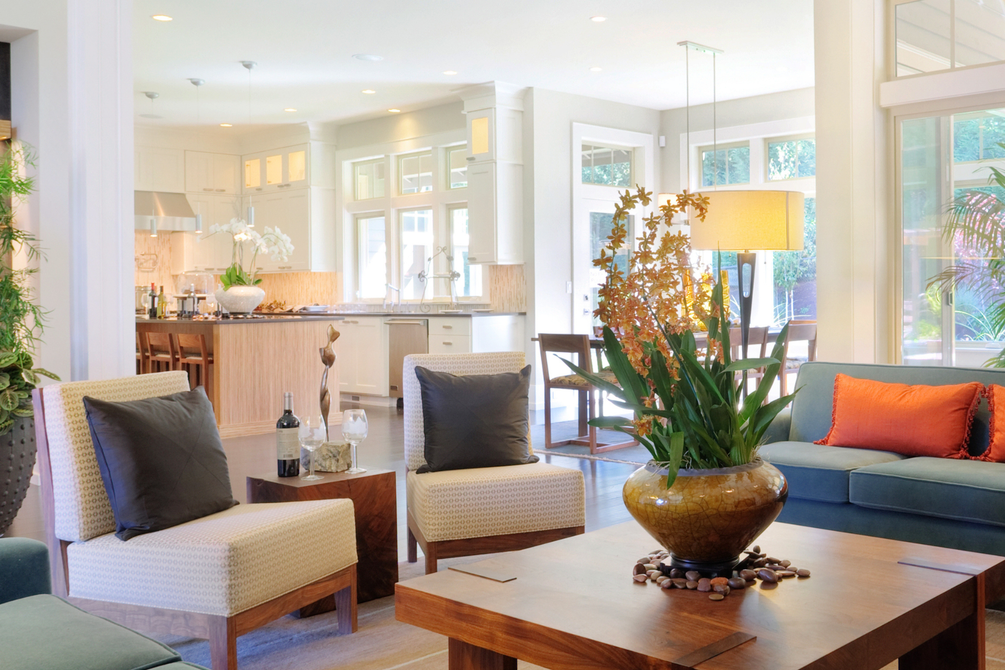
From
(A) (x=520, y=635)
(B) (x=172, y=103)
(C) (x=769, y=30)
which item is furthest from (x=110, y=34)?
(B) (x=172, y=103)

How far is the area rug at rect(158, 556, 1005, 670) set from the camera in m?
2.59

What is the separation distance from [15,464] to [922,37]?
4777 millimetres

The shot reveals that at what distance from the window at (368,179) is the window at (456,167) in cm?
107

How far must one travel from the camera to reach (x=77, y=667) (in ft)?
5.13

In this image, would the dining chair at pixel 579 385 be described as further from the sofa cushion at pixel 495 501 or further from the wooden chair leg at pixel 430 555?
the wooden chair leg at pixel 430 555

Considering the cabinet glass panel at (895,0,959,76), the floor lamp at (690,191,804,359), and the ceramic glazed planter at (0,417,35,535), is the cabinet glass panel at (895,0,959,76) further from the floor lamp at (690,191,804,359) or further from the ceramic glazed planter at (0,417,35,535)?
the ceramic glazed planter at (0,417,35,535)

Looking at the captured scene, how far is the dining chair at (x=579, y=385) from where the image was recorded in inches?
241

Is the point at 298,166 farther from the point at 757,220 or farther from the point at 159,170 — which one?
the point at 757,220

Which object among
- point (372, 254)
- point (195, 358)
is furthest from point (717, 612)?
point (372, 254)

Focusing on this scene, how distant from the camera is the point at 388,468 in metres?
5.54

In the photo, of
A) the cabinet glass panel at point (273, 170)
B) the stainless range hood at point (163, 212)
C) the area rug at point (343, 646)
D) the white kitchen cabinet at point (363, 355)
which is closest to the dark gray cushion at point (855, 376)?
the area rug at point (343, 646)

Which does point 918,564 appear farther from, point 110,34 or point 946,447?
point 110,34

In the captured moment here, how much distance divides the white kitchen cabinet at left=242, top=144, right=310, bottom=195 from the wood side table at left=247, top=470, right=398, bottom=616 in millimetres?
7496

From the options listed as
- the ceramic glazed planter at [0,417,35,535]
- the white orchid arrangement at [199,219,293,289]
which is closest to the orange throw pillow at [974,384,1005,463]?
the ceramic glazed planter at [0,417,35,535]
